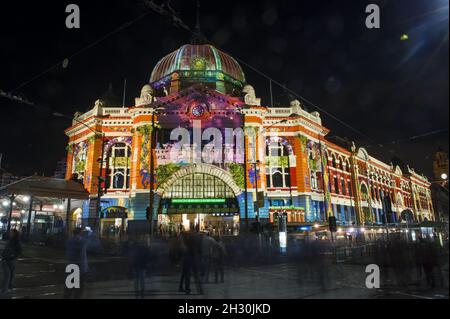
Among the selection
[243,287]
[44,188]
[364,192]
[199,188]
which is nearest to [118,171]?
[44,188]

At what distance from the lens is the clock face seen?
37.3 meters

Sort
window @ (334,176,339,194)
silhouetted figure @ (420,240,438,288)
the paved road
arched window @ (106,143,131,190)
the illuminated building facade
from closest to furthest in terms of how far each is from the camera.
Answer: the paved road → silhouetted figure @ (420,240,438,288) → the illuminated building facade → arched window @ (106,143,131,190) → window @ (334,176,339,194)

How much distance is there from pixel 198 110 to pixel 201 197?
33.6 feet

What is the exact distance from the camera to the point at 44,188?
30000 millimetres

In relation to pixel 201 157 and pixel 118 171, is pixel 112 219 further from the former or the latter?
pixel 201 157

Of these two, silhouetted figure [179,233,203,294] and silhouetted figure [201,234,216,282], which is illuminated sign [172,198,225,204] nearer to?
silhouetted figure [201,234,216,282]

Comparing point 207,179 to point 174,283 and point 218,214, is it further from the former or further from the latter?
point 174,283

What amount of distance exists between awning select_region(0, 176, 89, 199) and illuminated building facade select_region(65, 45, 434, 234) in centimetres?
317

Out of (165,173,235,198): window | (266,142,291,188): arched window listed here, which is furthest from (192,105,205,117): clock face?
(266,142,291,188): arched window

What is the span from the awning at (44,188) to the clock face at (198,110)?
1487 centimetres

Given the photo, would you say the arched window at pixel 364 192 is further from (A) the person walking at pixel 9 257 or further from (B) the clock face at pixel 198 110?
(A) the person walking at pixel 9 257
